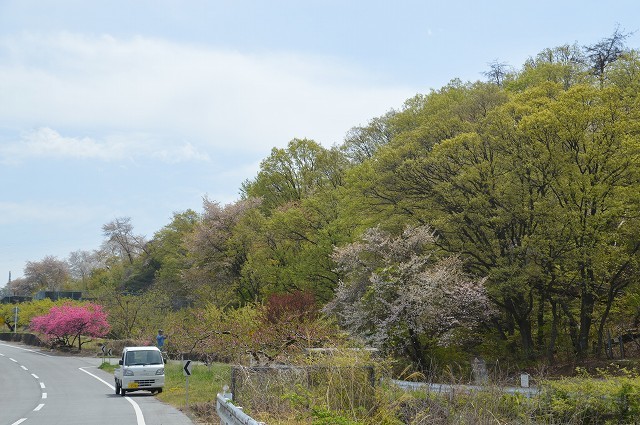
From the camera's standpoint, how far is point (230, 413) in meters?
12.3

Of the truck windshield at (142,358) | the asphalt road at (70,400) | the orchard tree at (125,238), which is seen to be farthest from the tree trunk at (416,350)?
the orchard tree at (125,238)

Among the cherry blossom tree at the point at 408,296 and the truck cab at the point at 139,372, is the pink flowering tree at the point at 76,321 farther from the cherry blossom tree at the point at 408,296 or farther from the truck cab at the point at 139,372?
the truck cab at the point at 139,372

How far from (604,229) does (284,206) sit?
31.8 m

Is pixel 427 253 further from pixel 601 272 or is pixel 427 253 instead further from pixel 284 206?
pixel 284 206

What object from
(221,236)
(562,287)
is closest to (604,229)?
(562,287)

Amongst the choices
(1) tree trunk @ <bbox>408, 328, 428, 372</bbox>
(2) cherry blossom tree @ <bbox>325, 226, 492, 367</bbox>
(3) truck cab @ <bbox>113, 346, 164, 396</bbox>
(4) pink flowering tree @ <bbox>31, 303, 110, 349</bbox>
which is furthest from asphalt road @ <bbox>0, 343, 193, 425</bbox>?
(1) tree trunk @ <bbox>408, 328, 428, 372</bbox>

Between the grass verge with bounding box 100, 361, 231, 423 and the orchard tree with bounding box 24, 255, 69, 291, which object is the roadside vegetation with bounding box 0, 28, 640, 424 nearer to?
the grass verge with bounding box 100, 361, 231, 423

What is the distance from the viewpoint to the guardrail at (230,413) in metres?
10.4

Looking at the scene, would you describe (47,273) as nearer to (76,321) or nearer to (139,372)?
(76,321)

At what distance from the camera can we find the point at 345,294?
3562 cm

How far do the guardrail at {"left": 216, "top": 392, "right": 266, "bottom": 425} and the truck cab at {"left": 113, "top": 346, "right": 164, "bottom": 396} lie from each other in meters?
13.5

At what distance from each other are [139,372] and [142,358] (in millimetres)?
801

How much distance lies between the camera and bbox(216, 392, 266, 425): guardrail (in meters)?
10.4

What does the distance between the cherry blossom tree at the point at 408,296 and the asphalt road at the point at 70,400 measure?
1113 cm
